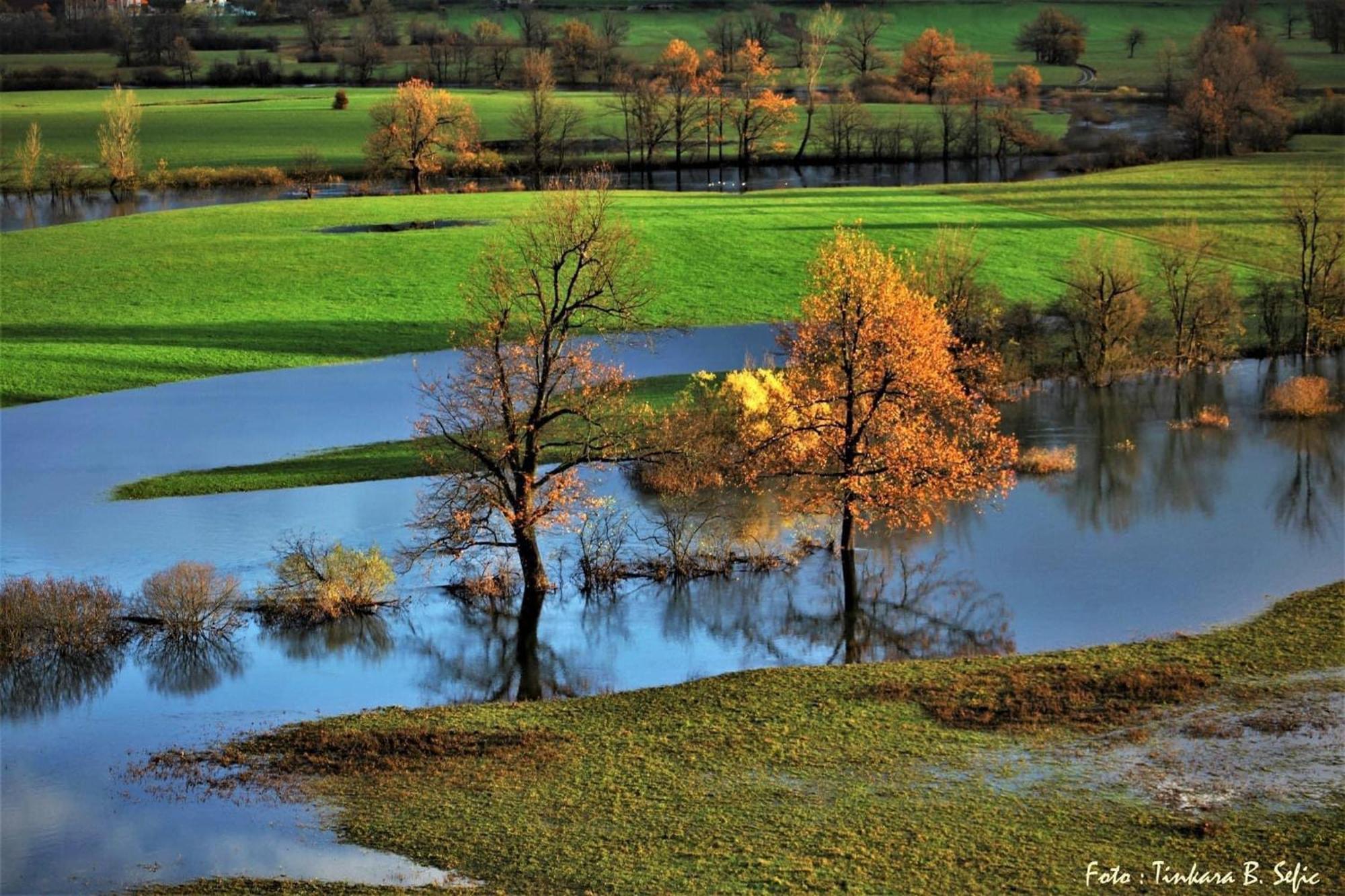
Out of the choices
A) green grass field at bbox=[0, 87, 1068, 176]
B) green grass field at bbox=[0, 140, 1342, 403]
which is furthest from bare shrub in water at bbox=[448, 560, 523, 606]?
green grass field at bbox=[0, 87, 1068, 176]

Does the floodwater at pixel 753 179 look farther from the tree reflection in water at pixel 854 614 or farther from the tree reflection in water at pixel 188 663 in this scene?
the tree reflection in water at pixel 854 614

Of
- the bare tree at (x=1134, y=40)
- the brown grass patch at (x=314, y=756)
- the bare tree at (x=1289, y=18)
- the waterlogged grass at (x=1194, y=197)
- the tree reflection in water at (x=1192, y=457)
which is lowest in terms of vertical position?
the tree reflection in water at (x=1192, y=457)

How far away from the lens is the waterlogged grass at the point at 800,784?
64.8 feet

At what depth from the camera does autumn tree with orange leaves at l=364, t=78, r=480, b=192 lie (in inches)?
3383

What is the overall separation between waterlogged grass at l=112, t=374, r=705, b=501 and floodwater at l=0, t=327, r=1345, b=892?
698mm

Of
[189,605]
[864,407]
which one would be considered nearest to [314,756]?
[189,605]

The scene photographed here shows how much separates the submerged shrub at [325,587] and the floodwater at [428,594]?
1.73 ft

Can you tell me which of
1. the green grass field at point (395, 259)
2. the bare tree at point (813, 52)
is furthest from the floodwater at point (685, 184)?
the green grass field at point (395, 259)

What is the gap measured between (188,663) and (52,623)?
8.96ft

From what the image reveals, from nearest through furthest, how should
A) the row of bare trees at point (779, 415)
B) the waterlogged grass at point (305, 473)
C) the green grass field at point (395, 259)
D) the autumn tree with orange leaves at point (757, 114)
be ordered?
1. the row of bare trees at point (779, 415)
2. the waterlogged grass at point (305, 473)
3. the green grass field at point (395, 259)
4. the autumn tree with orange leaves at point (757, 114)

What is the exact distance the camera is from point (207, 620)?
30.8 meters

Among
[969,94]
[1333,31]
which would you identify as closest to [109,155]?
[969,94]

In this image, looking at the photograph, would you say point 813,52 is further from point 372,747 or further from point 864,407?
point 372,747

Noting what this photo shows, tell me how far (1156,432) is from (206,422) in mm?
28402
